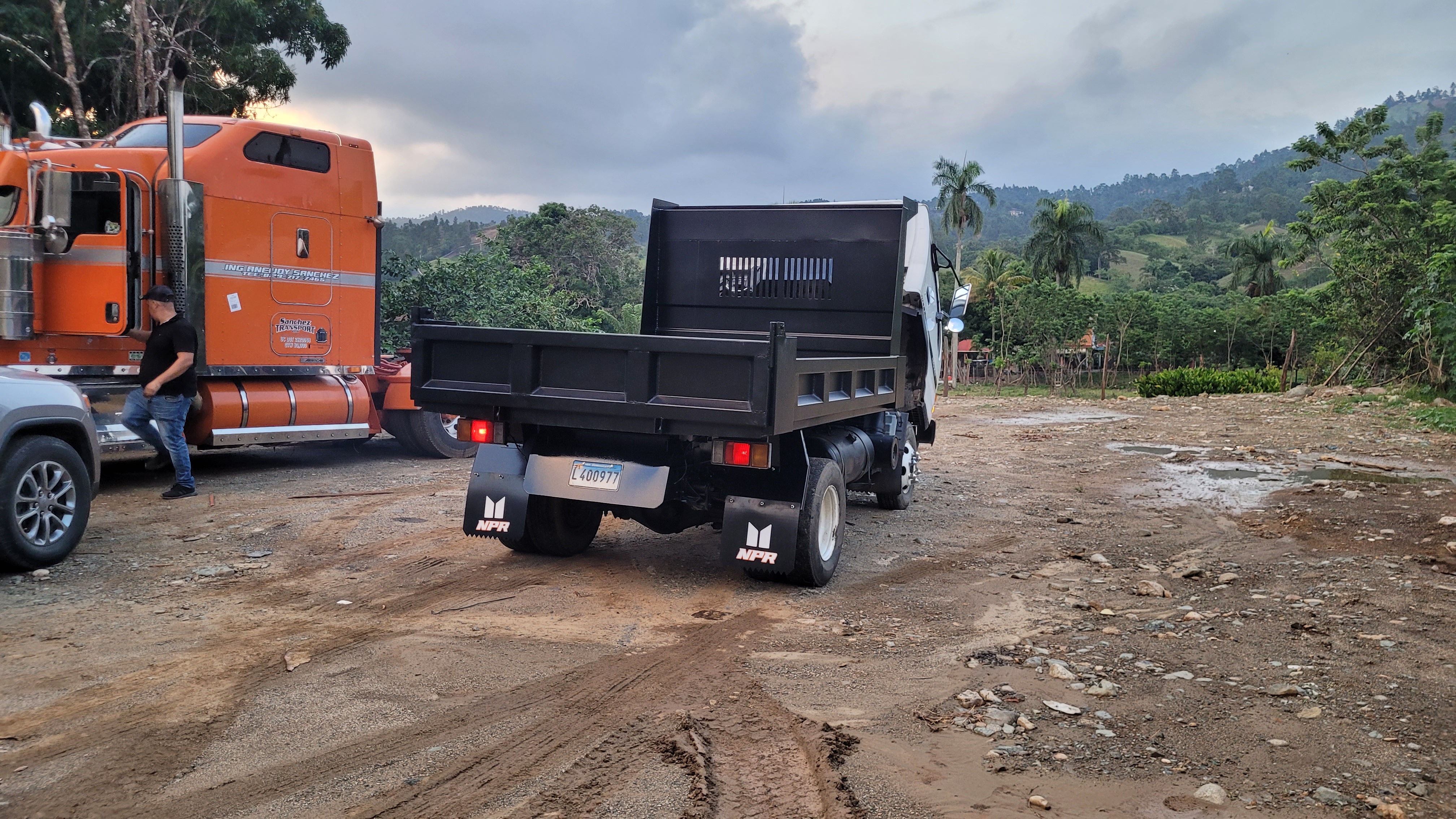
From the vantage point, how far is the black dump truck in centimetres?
568

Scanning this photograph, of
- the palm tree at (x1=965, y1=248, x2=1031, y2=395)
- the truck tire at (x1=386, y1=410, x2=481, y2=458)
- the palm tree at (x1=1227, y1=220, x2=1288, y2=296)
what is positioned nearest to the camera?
the truck tire at (x1=386, y1=410, x2=481, y2=458)

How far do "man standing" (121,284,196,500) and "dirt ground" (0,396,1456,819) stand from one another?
20.1 inches

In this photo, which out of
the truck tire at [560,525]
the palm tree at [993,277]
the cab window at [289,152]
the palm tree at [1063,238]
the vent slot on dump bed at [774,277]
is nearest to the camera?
the truck tire at [560,525]

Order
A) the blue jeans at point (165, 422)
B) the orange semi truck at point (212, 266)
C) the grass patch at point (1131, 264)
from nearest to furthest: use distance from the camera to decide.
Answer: the blue jeans at point (165, 422), the orange semi truck at point (212, 266), the grass patch at point (1131, 264)

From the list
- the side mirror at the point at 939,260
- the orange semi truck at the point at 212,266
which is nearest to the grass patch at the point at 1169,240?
the side mirror at the point at 939,260

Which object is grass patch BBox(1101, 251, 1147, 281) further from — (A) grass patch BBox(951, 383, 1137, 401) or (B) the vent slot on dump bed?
(B) the vent slot on dump bed

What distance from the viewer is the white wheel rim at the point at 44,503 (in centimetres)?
611

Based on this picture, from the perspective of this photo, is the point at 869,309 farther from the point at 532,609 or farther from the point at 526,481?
the point at 532,609

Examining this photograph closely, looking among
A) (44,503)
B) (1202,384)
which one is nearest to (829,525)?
(44,503)

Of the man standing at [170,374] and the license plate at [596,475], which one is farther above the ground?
the man standing at [170,374]

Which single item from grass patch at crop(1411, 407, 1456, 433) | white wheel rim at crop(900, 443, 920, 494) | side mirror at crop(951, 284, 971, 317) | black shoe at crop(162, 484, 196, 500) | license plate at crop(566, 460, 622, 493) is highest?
side mirror at crop(951, 284, 971, 317)

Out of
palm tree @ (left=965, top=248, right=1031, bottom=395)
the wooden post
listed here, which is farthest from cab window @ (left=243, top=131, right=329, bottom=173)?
palm tree @ (left=965, top=248, right=1031, bottom=395)

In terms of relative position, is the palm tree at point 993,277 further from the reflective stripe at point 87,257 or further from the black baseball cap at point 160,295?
the black baseball cap at point 160,295

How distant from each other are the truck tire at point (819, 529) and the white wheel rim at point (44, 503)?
14.7ft
